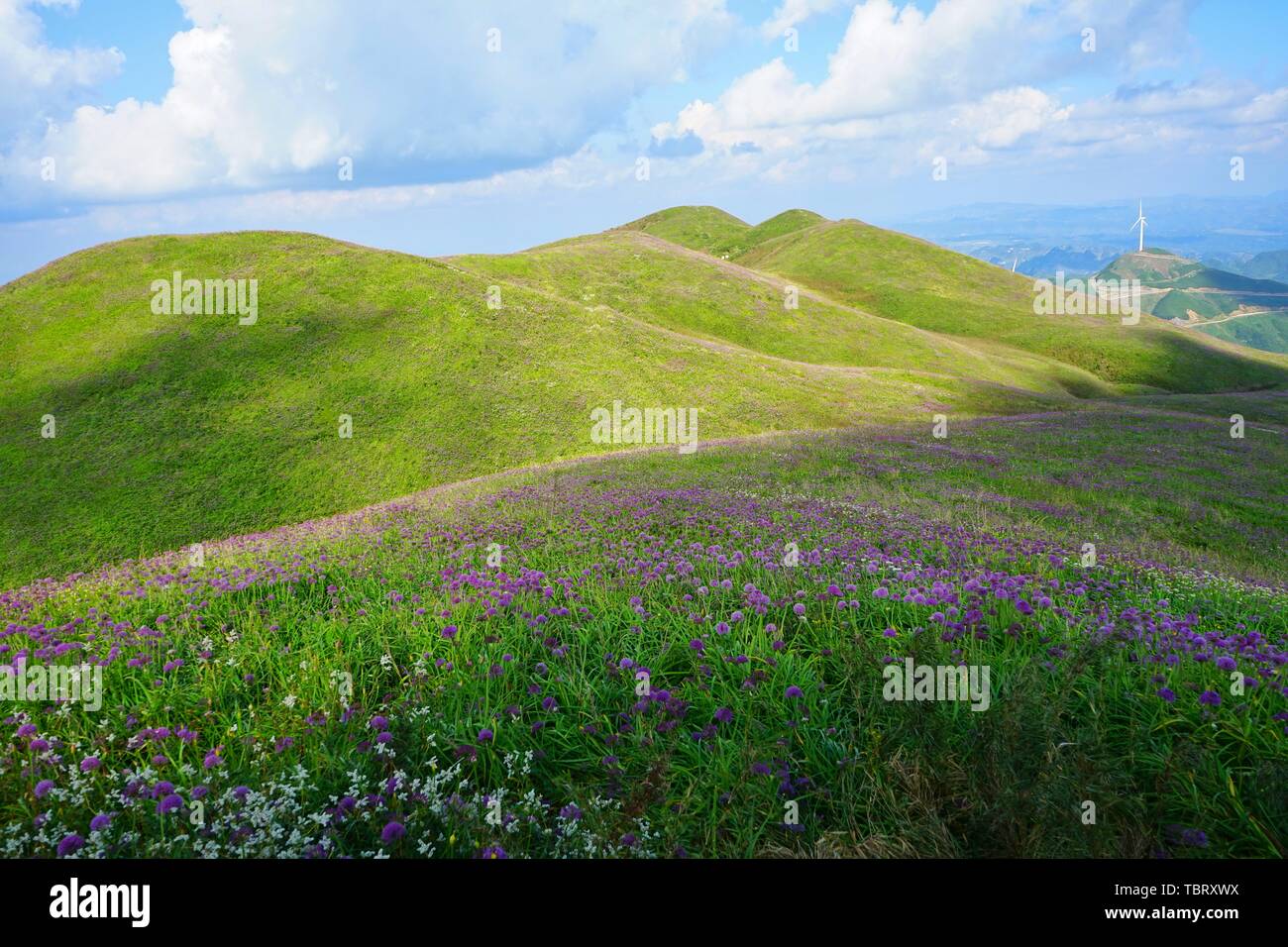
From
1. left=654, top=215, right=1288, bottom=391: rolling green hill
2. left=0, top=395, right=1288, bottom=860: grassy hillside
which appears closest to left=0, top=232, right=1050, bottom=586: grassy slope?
left=0, top=395, right=1288, bottom=860: grassy hillside

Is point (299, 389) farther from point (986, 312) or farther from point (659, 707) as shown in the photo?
point (986, 312)

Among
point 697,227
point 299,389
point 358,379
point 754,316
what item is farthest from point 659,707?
point 697,227

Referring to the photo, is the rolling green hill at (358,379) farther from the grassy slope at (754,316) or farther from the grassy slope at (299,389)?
the grassy slope at (754,316)

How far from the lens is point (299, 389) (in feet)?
133

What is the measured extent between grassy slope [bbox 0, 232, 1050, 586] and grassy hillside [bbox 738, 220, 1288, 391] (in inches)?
1649

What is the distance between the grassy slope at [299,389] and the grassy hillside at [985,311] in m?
41.9

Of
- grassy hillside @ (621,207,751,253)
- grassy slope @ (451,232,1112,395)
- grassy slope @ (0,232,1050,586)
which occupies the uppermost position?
grassy hillside @ (621,207,751,253)

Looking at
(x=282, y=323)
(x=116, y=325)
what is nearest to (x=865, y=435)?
(x=282, y=323)

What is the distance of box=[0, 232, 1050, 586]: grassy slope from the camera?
30.7 metres

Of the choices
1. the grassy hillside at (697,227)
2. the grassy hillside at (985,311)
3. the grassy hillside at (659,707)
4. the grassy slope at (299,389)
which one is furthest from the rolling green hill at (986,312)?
the grassy hillside at (659,707)

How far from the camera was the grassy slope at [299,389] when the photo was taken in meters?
30.7

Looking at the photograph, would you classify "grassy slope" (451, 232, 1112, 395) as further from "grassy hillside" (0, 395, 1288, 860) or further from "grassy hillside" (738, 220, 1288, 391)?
"grassy hillside" (0, 395, 1288, 860)

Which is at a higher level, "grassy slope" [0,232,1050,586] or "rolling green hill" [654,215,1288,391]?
"rolling green hill" [654,215,1288,391]

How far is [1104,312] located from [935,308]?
28569 millimetres
